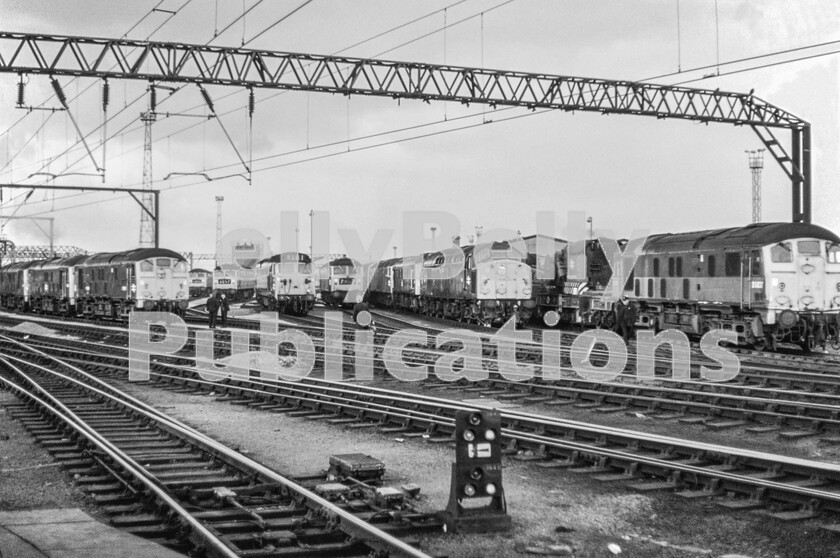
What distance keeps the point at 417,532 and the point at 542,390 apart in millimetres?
8919

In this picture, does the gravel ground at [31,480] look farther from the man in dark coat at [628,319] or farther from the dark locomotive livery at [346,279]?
the dark locomotive livery at [346,279]

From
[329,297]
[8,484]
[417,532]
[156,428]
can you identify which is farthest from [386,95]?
[329,297]

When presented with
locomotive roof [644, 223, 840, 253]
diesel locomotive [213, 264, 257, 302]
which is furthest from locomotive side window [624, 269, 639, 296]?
diesel locomotive [213, 264, 257, 302]

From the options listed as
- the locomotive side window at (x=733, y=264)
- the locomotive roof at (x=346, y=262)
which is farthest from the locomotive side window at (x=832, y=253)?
the locomotive roof at (x=346, y=262)

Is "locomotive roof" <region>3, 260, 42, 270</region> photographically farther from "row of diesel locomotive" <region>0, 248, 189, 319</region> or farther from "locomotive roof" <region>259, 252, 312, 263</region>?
"locomotive roof" <region>259, 252, 312, 263</region>

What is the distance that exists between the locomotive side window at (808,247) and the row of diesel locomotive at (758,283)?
27 millimetres

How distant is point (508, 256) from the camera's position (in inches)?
1404

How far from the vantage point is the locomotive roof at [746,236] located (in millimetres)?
23703

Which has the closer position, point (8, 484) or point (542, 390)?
point (8, 484)

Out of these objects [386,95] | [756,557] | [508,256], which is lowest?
[756,557]

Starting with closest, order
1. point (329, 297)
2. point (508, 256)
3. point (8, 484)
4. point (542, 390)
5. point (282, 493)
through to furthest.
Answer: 1. point (282, 493)
2. point (8, 484)
3. point (542, 390)
4. point (508, 256)
5. point (329, 297)

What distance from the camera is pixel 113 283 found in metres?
40.4

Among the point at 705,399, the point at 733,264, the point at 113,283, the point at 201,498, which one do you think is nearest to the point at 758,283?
the point at 733,264

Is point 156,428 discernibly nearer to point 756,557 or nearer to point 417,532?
point 417,532
